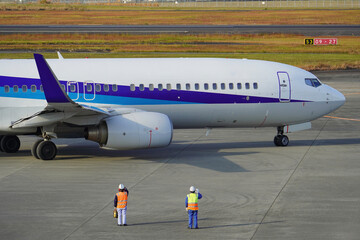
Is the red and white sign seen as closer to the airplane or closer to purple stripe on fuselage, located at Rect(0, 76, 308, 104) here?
the airplane

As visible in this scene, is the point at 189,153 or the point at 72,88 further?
the point at 189,153

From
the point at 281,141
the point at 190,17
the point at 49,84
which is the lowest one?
the point at 281,141

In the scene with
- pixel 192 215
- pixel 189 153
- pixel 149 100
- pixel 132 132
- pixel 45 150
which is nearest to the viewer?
pixel 192 215

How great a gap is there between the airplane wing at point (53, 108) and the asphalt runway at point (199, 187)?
196cm

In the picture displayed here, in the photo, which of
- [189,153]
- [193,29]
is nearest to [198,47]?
[193,29]

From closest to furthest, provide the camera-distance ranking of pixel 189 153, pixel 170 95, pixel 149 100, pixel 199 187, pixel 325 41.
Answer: pixel 199 187, pixel 149 100, pixel 170 95, pixel 189 153, pixel 325 41

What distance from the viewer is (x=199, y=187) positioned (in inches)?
1000

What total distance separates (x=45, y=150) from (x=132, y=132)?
422cm

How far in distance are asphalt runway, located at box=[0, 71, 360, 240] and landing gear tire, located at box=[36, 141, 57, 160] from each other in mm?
370

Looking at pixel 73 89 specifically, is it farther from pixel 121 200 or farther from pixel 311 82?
pixel 311 82

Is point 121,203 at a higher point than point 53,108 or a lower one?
lower

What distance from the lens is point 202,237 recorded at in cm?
1930

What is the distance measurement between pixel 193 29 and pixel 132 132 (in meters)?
72.9

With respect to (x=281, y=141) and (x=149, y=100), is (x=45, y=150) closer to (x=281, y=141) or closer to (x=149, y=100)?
(x=149, y=100)
